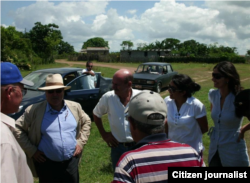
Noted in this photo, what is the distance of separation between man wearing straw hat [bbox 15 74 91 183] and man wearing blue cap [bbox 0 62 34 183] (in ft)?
3.79

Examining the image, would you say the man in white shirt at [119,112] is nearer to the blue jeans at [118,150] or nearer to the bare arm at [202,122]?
the blue jeans at [118,150]

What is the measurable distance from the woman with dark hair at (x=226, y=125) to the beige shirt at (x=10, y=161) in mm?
2296

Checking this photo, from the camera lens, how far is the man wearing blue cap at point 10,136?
1.24 meters

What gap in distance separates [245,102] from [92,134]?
4.33 metres

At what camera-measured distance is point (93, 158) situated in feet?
15.5

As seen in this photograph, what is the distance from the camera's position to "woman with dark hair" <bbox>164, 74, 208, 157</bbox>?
2846 mm

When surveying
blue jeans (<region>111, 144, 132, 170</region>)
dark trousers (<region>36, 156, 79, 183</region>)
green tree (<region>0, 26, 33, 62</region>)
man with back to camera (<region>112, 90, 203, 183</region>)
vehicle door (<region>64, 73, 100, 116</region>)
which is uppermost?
green tree (<region>0, 26, 33, 62</region>)

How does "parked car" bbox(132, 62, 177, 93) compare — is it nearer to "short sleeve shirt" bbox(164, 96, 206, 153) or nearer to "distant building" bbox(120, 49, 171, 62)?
"short sleeve shirt" bbox(164, 96, 206, 153)

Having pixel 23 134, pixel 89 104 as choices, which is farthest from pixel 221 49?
pixel 23 134

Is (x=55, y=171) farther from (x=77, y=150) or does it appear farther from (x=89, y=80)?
(x=89, y=80)

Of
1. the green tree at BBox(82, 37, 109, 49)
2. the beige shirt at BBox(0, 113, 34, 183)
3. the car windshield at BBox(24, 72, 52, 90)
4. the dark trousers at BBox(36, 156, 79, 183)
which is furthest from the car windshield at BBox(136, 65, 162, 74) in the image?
the green tree at BBox(82, 37, 109, 49)

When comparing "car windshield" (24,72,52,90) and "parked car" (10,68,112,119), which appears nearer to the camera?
"car windshield" (24,72,52,90)

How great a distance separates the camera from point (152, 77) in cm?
1282

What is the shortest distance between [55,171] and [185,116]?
179 cm
